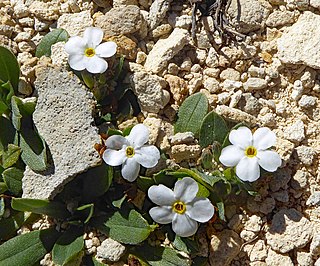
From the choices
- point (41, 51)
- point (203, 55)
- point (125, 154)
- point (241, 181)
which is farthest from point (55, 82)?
point (241, 181)

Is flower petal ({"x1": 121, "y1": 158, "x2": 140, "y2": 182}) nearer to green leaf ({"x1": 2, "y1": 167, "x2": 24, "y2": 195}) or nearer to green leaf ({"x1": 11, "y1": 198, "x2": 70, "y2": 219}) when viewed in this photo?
green leaf ({"x1": 11, "y1": 198, "x2": 70, "y2": 219})

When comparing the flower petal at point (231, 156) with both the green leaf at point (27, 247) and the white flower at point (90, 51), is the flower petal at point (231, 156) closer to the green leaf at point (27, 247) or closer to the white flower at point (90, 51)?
the white flower at point (90, 51)

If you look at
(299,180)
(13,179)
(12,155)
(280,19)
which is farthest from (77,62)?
(299,180)

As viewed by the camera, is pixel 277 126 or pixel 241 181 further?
pixel 277 126

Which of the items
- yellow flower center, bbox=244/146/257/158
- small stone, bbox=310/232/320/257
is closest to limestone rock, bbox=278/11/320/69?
yellow flower center, bbox=244/146/257/158

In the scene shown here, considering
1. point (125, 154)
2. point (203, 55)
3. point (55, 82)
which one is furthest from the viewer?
point (203, 55)

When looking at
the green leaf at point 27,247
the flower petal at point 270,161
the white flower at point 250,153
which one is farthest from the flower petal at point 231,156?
the green leaf at point 27,247

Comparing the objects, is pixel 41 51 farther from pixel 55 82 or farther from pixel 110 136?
pixel 110 136
